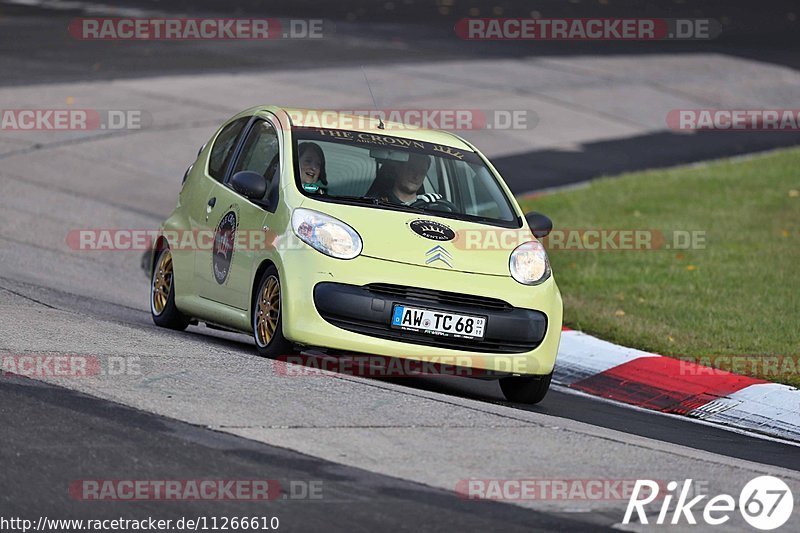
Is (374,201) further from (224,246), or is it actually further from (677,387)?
(677,387)

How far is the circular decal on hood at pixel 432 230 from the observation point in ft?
29.0

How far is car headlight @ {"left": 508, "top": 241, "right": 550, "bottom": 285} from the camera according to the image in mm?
8867

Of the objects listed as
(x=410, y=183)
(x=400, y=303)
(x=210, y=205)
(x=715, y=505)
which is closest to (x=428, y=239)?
(x=400, y=303)

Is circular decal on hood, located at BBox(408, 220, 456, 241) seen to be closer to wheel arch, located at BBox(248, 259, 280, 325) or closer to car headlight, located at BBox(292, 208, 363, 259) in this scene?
car headlight, located at BBox(292, 208, 363, 259)

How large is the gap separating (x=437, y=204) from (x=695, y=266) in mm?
5110

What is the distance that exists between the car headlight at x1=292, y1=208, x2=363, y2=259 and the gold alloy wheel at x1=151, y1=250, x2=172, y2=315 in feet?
Answer: 6.48

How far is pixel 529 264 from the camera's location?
29.4 ft

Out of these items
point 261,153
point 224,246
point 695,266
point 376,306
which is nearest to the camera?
point 376,306

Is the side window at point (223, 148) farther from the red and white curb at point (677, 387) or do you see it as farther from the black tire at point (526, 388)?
the red and white curb at point (677, 387)

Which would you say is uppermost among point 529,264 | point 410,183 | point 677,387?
point 410,183

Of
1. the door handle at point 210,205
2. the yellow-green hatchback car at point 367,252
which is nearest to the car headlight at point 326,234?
the yellow-green hatchback car at point 367,252

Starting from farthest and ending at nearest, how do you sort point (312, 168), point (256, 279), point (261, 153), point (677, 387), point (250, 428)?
point (677, 387) → point (261, 153) → point (312, 168) → point (256, 279) → point (250, 428)

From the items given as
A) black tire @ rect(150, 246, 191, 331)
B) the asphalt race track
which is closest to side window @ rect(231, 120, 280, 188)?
black tire @ rect(150, 246, 191, 331)

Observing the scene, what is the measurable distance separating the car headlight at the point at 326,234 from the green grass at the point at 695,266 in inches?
128
